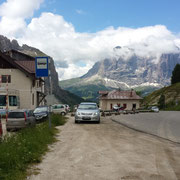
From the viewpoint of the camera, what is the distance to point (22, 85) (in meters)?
39.1

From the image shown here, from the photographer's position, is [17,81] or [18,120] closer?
[18,120]

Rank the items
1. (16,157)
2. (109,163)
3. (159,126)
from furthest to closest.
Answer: (159,126)
(109,163)
(16,157)

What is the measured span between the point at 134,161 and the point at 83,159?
4.41ft

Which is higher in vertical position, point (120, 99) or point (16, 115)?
point (120, 99)

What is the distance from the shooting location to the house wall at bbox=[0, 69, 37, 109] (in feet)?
127

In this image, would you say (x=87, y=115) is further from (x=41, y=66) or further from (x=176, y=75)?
(x=176, y=75)

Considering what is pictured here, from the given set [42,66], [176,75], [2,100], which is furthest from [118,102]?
[42,66]

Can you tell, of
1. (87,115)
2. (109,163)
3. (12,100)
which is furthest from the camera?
(12,100)

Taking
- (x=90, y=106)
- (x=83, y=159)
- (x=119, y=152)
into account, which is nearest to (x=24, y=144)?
(x=83, y=159)

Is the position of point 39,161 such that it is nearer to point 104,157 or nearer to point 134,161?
point 104,157

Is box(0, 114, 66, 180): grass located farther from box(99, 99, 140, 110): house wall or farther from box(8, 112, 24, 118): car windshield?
box(99, 99, 140, 110): house wall

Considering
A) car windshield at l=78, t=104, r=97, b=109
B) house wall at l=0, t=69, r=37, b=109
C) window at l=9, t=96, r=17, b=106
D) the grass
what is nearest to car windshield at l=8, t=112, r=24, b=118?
car windshield at l=78, t=104, r=97, b=109

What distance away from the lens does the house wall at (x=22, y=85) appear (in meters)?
38.8

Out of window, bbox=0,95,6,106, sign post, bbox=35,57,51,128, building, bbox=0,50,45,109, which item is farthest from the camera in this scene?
building, bbox=0,50,45,109
